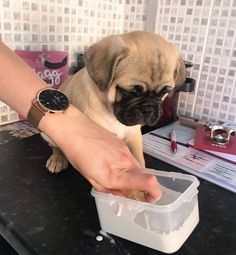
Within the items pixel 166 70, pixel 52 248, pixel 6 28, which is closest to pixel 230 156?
pixel 166 70

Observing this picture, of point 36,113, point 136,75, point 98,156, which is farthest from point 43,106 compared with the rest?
point 136,75

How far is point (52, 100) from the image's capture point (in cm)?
53

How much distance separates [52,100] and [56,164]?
184 mm

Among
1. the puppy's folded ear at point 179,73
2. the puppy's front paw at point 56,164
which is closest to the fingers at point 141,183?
the puppy's front paw at point 56,164

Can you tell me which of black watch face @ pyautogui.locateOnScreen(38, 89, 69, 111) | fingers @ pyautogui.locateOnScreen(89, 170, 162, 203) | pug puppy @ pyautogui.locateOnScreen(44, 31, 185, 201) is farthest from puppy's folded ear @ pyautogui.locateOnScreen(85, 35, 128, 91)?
fingers @ pyautogui.locateOnScreen(89, 170, 162, 203)

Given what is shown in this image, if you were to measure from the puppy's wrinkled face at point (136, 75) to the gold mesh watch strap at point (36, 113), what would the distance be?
19 cm

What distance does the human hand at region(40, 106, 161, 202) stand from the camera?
1.45ft

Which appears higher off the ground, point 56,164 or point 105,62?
point 105,62

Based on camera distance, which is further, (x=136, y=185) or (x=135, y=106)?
(x=135, y=106)

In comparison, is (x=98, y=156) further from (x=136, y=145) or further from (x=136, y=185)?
(x=136, y=145)

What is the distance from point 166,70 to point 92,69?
171 millimetres

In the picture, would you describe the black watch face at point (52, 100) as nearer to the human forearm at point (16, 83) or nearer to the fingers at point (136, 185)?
the human forearm at point (16, 83)

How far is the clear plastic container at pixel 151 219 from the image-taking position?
17.1 inches

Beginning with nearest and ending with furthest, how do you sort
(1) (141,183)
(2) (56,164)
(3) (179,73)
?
(1) (141,183), (2) (56,164), (3) (179,73)
